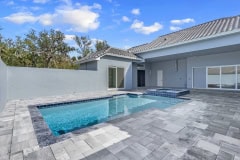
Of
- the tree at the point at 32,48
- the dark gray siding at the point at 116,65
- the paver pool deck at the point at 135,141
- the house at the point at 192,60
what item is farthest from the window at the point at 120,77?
the tree at the point at 32,48

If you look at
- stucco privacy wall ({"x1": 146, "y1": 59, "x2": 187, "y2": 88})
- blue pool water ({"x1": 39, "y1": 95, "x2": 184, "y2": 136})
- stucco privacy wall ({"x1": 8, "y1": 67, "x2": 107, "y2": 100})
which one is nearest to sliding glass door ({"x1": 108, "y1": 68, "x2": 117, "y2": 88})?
stucco privacy wall ({"x1": 8, "y1": 67, "x2": 107, "y2": 100})

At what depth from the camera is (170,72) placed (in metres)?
16.0

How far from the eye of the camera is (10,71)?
803 cm

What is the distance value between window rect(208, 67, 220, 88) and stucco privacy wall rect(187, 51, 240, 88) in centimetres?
53

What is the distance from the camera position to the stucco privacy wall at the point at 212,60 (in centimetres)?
1143

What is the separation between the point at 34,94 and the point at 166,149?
8.80 m

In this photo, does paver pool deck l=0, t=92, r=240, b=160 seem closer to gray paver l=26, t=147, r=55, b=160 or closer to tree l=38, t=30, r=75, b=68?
gray paver l=26, t=147, r=55, b=160

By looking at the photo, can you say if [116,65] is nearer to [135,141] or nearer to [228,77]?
[228,77]

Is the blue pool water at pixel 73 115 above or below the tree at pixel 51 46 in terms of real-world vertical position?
below

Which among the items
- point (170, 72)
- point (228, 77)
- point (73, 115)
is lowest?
point (73, 115)

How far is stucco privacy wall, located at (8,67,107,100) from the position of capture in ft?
27.0

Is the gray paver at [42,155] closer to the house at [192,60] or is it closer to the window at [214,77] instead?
the house at [192,60]

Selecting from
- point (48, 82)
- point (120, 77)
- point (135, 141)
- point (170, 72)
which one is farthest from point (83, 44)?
point (135, 141)

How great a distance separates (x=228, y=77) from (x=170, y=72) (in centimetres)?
537
